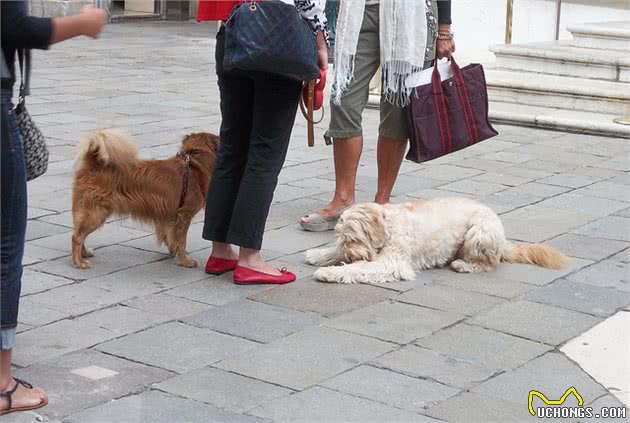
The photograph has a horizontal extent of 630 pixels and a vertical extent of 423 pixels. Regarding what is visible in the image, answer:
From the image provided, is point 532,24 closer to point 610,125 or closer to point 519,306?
point 610,125

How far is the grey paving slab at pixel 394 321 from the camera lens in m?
4.38

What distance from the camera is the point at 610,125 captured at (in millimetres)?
9273

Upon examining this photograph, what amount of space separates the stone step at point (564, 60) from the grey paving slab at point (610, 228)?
13.7 feet

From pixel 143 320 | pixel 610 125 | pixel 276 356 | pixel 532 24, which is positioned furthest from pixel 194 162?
pixel 532 24

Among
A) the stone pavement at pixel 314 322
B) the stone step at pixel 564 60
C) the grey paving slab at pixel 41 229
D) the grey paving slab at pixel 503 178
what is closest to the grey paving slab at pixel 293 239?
the stone pavement at pixel 314 322

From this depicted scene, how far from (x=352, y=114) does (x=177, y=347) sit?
2.29 metres

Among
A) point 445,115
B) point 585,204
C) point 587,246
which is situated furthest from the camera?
point 585,204

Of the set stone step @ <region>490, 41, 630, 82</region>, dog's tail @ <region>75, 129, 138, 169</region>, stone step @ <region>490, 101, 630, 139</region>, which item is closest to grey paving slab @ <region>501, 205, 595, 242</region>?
dog's tail @ <region>75, 129, 138, 169</region>

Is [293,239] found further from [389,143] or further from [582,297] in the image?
[582,297]

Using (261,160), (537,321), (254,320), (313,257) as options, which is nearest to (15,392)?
(254,320)

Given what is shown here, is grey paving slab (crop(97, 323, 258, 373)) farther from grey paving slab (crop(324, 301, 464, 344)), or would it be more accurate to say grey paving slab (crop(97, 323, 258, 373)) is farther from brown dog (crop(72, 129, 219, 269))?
brown dog (crop(72, 129, 219, 269))

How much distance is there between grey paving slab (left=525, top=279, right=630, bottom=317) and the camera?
4805 mm

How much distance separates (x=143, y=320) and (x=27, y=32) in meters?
1.55

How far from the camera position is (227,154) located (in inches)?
197
